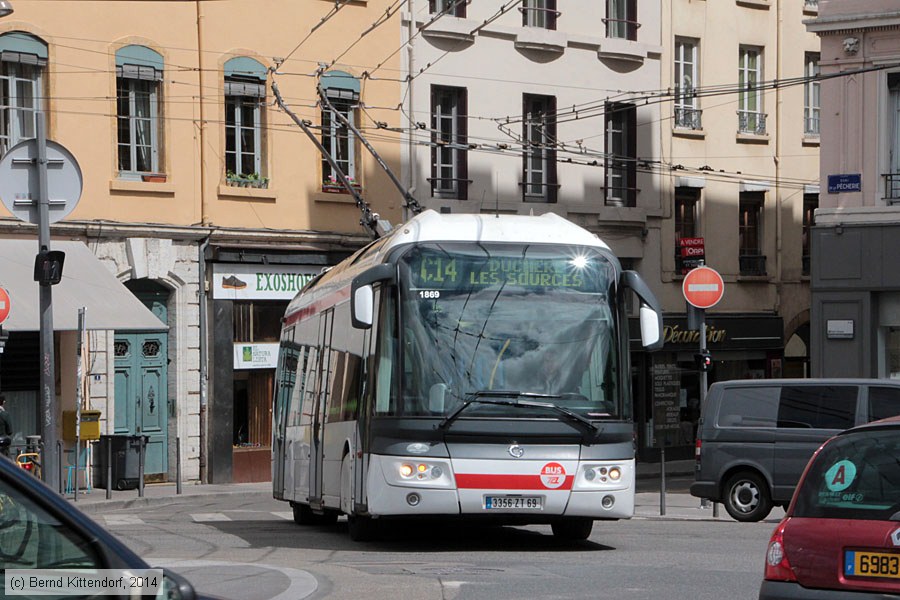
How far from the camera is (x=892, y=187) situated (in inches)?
1082

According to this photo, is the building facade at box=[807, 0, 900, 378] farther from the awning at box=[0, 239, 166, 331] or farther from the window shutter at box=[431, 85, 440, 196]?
the awning at box=[0, 239, 166, 331]

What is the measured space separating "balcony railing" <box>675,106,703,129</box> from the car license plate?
31617 millimetres

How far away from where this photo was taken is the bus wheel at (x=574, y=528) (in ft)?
51.2

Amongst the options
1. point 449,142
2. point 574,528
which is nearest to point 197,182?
point 449,142

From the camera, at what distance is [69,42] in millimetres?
28609

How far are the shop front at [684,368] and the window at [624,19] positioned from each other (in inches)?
259

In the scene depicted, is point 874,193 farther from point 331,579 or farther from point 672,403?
point 331,579

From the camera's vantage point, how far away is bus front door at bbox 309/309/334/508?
1731cm

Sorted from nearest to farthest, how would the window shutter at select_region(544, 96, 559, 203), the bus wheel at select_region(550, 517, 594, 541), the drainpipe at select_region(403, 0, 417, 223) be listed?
the bus wheel at select_region(550, 517, 594, 541)
the drainpipe at select_region(403, 0, 417, 223)
the window shutter at select_region(544, 96, 559, 203)

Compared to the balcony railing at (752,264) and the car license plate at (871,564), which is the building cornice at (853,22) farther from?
the car license plate at (871,564)

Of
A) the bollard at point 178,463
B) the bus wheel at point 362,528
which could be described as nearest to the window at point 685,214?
the bollard at point 178,463

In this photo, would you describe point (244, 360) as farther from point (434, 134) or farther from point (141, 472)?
point (434, 134)

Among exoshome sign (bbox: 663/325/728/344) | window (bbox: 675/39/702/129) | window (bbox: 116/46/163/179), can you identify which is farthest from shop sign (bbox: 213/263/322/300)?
window (bbox: 675/39/702/129)

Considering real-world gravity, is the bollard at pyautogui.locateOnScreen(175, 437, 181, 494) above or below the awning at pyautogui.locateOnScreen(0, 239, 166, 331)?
below
